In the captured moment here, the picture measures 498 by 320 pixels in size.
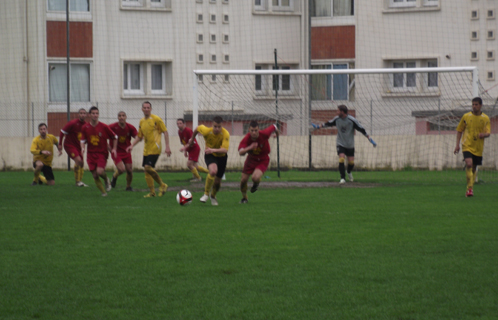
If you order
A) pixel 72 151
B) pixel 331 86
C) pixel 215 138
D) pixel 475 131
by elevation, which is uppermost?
pixel 331 86

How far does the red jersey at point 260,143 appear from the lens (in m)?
12.1

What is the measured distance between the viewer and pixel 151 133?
14.5 m

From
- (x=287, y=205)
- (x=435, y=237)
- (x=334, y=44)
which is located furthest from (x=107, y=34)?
(x=435, y=237)

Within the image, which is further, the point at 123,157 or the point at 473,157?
the point at 123,157

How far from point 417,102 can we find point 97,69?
489 inches

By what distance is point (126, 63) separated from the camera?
2738 cm

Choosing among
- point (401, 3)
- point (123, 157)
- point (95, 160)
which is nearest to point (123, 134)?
point (123, 157)

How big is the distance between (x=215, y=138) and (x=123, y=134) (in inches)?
163

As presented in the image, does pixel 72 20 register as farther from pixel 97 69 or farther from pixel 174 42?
pixel 174 42

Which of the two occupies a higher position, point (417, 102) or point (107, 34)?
point (107, 34)

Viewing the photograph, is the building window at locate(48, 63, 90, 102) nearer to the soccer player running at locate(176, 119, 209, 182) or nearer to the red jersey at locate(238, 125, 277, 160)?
the soccer player running at locate(176, 119, 209, 182)

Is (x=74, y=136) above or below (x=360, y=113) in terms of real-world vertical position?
below

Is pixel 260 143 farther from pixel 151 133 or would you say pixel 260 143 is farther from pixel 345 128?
pixel 345 128

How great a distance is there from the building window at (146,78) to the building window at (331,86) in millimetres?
6289
